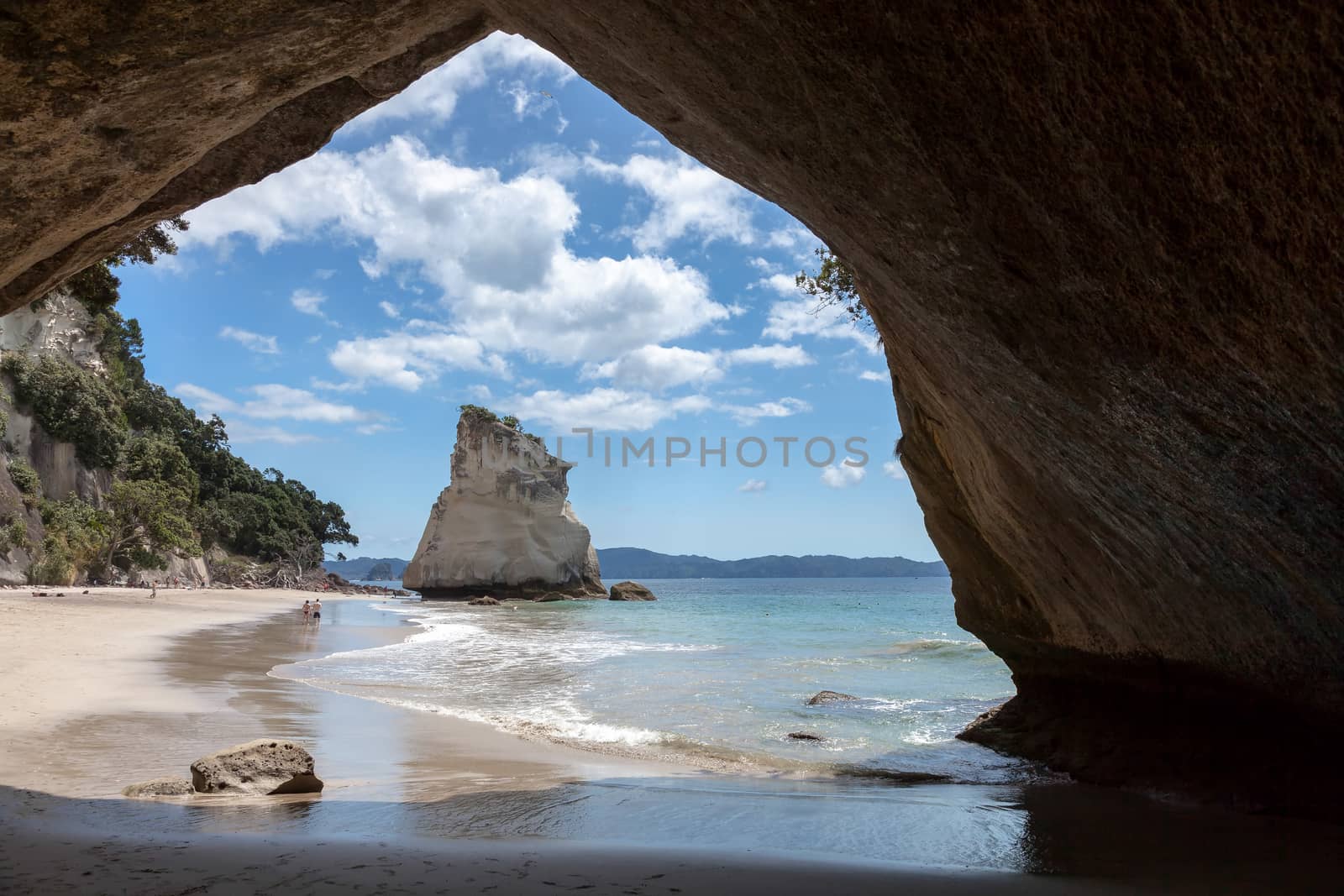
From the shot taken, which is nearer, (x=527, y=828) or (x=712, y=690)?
(x=527, y=828)

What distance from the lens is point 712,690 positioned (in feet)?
41.2

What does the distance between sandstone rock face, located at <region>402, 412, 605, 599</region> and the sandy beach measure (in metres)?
50.5

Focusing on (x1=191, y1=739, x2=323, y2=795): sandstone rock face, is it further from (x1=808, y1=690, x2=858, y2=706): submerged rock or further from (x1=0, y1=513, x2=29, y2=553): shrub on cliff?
(x1=0, y1=513, x2=29, y2=553): shrub on cliff

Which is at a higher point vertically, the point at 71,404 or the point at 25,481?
the point at 71,404

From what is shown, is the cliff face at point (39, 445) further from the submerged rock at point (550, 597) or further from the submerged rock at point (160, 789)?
the submerged rock at point (160, 789)

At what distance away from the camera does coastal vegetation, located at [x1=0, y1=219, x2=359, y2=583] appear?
123 ft

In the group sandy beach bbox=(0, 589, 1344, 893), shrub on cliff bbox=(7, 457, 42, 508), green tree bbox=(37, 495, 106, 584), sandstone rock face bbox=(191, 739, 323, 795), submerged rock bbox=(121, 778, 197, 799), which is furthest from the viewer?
shrub on cliff bbox=(7, 457, 42, 508)

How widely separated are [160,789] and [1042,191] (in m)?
5.85

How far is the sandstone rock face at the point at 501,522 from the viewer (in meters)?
58.8

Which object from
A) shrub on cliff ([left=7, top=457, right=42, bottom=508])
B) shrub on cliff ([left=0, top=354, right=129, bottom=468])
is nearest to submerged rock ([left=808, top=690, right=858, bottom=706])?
shrub on cliff ([left=7, top=457, right=42, bottom=508])

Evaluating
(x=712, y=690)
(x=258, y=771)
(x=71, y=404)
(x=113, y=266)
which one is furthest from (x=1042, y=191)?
(x=71, y=404)

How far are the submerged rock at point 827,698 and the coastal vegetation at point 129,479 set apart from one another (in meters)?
18.5

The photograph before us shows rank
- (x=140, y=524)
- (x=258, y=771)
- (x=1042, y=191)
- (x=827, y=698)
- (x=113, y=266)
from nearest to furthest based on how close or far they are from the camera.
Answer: (x=1042, y=191) → (x=258, y=771) → (x=113, y=266) → (x=827, y=698) → (x=140, y=524)

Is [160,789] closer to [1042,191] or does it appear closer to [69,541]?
[1042,191]
